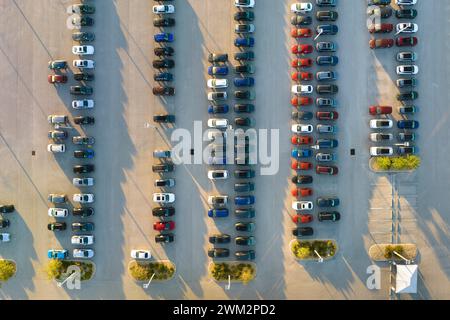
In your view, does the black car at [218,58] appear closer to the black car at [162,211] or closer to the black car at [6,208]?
the black car at [162,211]

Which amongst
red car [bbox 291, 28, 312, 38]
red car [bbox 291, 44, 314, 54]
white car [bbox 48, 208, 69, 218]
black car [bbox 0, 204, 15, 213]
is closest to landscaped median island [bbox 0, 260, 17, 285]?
black car [bbox 0, 204, 15, 213]

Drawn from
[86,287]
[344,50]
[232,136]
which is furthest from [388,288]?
[86,287]

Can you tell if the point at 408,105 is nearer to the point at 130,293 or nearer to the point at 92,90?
the point at 92,90

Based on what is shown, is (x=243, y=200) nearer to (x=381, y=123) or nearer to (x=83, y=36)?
(x=381, y=123)

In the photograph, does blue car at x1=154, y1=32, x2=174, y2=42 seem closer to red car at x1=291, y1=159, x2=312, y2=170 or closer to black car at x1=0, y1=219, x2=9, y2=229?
red car at x1=291, y1=159, x2=312, y2=170

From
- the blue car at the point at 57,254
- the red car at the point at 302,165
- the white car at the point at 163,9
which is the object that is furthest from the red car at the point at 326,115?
the blue car at the point at 57,254

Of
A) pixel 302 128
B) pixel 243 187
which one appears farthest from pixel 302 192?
pixel 302 128
